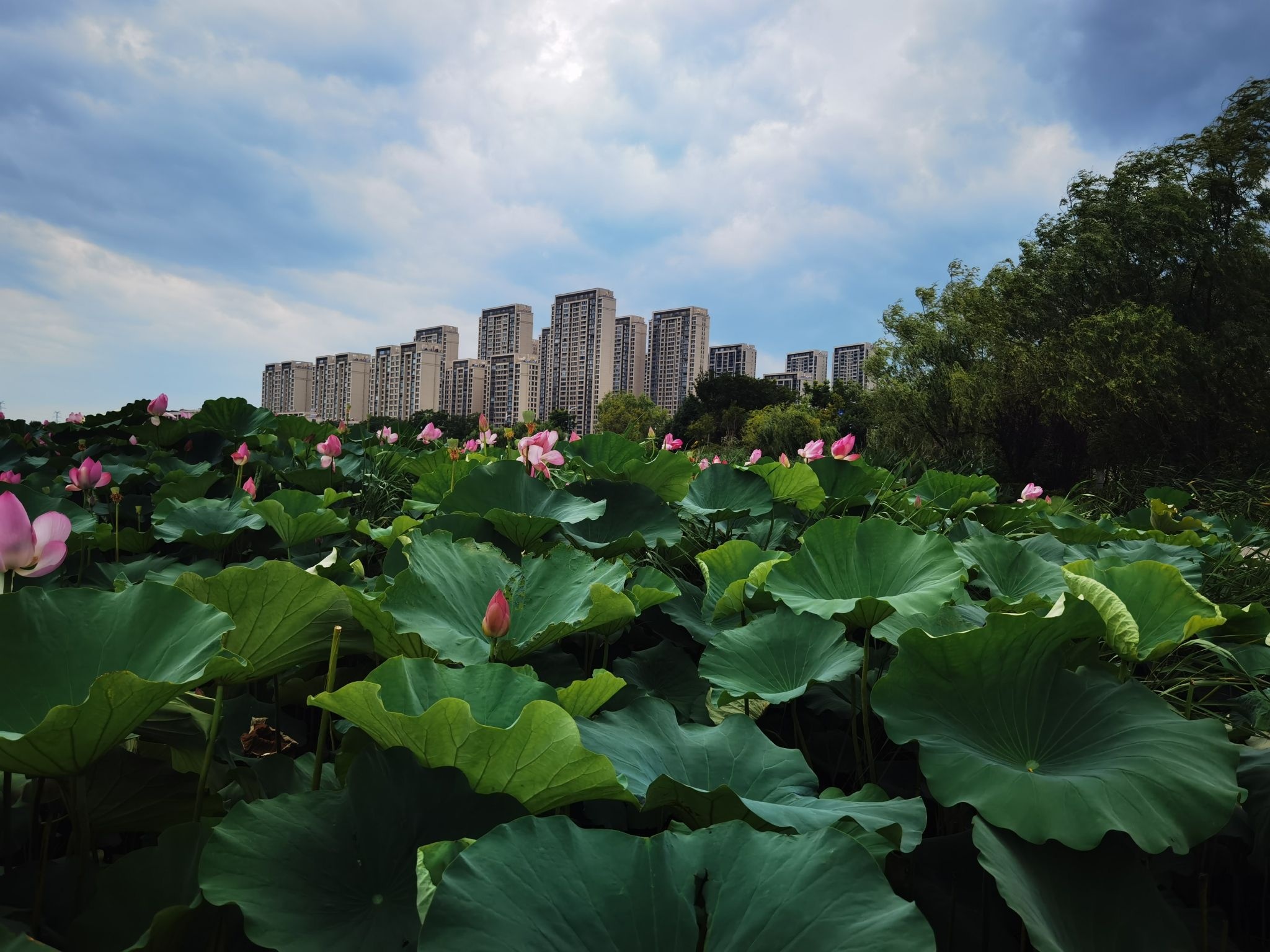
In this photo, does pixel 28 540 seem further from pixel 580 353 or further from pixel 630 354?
pixel 630 354

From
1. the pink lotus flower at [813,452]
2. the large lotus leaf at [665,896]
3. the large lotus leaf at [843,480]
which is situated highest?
the pink lotus flower at [813,452]

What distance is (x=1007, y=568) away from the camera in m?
1.45

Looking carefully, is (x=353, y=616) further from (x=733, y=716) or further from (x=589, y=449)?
(x=589, y=449)

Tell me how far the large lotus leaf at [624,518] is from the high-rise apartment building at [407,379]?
7538 centimetres

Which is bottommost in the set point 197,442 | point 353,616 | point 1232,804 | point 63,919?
point 63,919

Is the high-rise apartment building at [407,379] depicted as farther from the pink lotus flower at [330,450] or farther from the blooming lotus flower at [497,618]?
the blooming lotus flower at [497,618]

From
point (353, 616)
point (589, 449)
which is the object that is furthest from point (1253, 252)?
point (353, 616)

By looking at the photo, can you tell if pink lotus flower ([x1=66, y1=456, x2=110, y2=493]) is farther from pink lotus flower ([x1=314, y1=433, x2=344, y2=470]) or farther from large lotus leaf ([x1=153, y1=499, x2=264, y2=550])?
pink lotus flower ([x1=314, y1=433, x2=344, y2=470])

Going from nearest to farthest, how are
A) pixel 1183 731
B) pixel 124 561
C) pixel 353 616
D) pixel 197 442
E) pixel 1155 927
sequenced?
pixel 1155 927, pixel 1183 731, pixel 353 616, pixel 124 561, pixel 197 442

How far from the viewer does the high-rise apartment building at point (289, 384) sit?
226 feet

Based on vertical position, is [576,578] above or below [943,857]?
above

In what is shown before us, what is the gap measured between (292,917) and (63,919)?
318mm

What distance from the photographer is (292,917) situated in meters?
0.63

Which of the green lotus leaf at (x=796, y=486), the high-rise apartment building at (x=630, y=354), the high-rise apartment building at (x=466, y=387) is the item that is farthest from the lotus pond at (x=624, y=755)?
the high-rise apartment building at (x=630, y=354)
